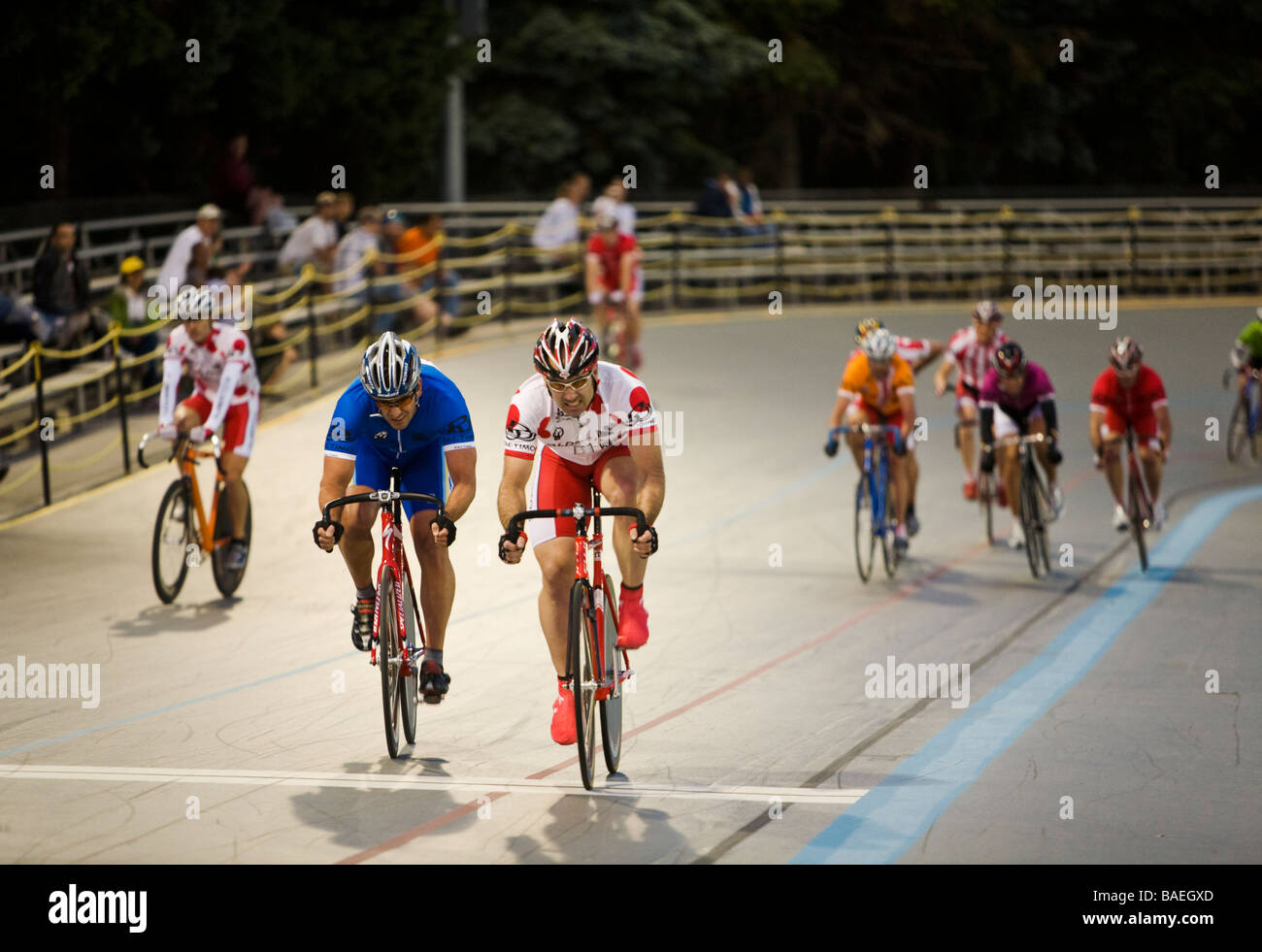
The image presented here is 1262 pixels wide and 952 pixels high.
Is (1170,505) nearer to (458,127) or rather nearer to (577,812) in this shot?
(577,812)

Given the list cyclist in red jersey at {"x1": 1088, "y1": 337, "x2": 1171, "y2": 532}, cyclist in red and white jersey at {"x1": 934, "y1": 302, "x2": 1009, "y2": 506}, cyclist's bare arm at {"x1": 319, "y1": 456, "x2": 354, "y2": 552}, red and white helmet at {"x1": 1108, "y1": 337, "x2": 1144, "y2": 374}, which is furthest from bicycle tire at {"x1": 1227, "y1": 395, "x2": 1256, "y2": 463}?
cyclist's bare arm at {"x1": 319, "y1": 456, "x2": 354, "y2": 552}

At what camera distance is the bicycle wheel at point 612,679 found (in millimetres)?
7668

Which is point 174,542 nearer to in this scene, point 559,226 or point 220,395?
point 220,395

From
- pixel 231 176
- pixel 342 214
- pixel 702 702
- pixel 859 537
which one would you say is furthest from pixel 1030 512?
pixel 231 176

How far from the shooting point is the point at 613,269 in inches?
792

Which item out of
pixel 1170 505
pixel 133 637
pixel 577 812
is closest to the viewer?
pixel 577 812

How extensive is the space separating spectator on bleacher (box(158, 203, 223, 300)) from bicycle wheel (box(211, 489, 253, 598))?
522 centimetres

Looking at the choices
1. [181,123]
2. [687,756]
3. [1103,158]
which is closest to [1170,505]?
[687,756]

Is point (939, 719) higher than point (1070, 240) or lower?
lower

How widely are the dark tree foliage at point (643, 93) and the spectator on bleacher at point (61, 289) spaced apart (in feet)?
7.28

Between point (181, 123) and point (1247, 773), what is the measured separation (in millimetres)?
15854

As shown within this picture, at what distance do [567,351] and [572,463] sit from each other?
0.80 meters

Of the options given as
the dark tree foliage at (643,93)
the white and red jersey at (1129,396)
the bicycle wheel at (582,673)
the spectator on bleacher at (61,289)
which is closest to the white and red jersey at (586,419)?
the bicycle wheel at (582,673)

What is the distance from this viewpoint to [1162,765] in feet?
26.4
